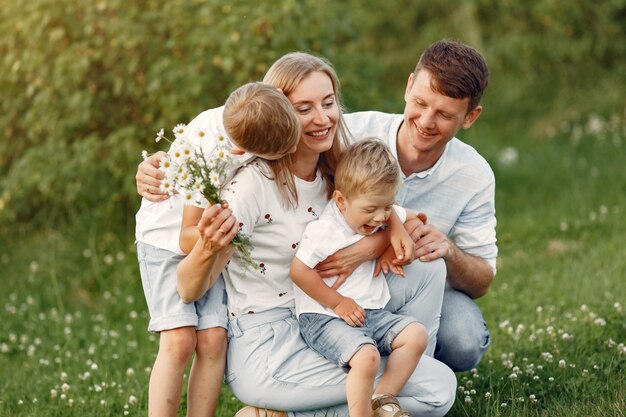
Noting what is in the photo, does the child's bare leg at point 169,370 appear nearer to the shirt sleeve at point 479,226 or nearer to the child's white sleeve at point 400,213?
the child's white sleeve at point 400,213

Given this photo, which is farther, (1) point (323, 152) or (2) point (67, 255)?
(2) point (67, 255)

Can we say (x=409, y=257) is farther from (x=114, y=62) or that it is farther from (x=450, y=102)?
(x=114, y=62)

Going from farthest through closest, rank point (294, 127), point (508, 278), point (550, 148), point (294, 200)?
1. point (550, 148)
2. point (508, 278)
3. point (294, 200)
4. point (294, 127)

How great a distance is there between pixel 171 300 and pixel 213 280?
0.59 ft

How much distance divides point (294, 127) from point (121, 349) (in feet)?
7.33

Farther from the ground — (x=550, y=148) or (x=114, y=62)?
(x=114, y=62)

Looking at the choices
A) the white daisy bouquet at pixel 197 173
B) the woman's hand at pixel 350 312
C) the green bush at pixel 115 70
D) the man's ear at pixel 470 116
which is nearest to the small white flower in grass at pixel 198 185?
the white daisy bouquet at pixel 197 173

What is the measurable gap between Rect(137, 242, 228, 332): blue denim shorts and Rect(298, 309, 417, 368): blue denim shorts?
0.32 metres

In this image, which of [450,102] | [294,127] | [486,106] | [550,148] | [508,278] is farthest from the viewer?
[486,106]

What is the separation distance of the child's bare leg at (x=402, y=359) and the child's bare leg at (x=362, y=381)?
110 millimetres

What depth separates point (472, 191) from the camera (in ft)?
13.3

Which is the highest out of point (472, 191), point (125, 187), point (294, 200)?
Answer: point (294, 200)

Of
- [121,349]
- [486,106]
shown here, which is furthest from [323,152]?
[486,106]

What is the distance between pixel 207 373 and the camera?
141 inches
